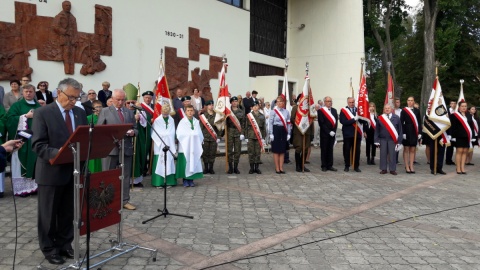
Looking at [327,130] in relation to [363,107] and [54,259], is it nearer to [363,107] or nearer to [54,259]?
[363,107]

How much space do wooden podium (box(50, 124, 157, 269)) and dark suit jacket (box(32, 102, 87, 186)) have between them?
207 mm

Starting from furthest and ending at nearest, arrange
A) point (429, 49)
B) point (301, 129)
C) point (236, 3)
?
point (429, 49) → point (236, 3) → point (301, 129)

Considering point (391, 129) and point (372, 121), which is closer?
point (391, 129)

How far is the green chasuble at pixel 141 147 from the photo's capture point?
8.71 metres

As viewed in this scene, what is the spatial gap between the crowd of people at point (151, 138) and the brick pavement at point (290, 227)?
485mm

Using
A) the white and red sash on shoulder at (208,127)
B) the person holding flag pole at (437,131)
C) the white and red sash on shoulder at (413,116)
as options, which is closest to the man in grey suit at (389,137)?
the white and red sash on shoulder at (413,116)

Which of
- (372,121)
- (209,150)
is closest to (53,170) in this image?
(209,150)

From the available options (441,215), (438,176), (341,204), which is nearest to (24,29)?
(341,204)

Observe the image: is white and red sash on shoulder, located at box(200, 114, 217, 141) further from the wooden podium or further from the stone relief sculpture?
the wooden podium

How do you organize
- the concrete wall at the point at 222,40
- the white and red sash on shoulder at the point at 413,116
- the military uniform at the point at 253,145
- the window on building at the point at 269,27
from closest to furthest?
the military uniform at the point at 253,145
the white and red sash on shoulder at the point at 413,116
the concrete wall at the point at 222,40
the window on building at the point at 269,27

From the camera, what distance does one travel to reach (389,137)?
10.9 m

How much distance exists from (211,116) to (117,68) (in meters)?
4.57

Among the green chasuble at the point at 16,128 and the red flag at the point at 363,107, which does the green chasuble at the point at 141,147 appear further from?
the red flag at the point at 363,107

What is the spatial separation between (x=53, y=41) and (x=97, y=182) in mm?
9141
